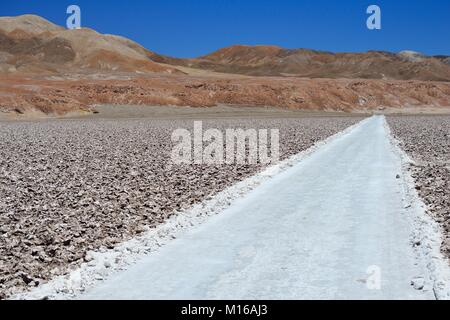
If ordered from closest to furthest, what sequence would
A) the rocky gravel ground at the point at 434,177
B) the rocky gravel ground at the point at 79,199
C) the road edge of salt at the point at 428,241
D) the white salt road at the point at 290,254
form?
the white salt road at the point at 290,254 → the road edge of salt at the point at 428,241 → the rocky gravel ground at the point at 79,199 → the rocky gravel ground at the point at 434,177

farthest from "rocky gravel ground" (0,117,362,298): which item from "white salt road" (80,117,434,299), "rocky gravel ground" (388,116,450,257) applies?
"rocky gravel ground" (388,116,450,257)

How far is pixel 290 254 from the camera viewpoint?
9.04 m

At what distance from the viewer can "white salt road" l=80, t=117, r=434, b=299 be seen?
748 cm

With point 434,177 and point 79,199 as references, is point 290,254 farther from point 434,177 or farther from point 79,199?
point 434,177

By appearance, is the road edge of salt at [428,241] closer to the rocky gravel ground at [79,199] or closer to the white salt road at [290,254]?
the white salt road at [290,254]

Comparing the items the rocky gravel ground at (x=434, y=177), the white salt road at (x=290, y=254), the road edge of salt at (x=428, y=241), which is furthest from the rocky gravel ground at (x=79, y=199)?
the rocky gravel ground at (x=434, y=177)

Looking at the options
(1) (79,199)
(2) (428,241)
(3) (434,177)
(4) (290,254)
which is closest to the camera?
(4) (290,254)

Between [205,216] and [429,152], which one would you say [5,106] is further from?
[205,216]

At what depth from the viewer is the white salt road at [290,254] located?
24.5 ft

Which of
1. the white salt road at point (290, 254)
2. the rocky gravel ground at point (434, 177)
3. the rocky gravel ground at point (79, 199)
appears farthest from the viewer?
the rocky gravel ground at point (434, 177)

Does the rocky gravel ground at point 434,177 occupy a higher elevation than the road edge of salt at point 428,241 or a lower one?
higher

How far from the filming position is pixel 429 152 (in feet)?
81.8

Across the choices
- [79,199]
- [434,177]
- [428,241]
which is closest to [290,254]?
[428,241]

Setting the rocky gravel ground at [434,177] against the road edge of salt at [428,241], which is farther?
the rocky gravel ground at [434,177]
